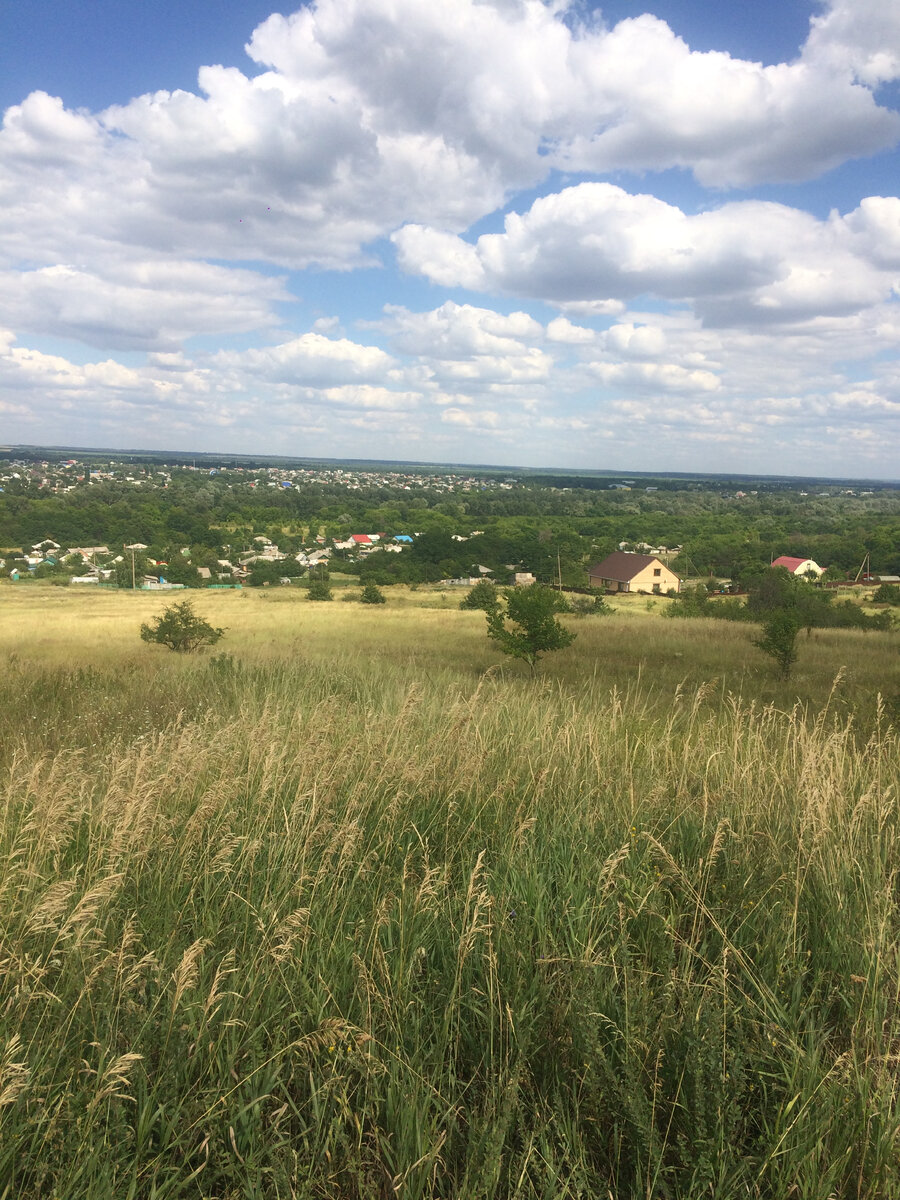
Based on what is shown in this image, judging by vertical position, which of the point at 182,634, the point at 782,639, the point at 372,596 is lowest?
the point at 372,596

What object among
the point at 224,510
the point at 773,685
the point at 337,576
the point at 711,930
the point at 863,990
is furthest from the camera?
the point at 224,510

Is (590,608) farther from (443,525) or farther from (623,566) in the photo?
(443,525)

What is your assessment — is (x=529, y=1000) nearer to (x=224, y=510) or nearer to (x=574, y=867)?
(x=574, y=867)

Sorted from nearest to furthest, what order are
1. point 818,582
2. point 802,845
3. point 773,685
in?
point 802,845 → point 773,685 → point 818,582

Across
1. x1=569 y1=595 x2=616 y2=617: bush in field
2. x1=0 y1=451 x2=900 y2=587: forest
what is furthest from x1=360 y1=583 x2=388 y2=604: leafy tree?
x1=569 y1=595 x2=616 y2=617: bush in field

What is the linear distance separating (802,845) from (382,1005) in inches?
79.1

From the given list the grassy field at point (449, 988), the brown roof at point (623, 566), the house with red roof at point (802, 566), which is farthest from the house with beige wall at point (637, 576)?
the grassy field at point (449, 988)

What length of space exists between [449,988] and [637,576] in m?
61.4

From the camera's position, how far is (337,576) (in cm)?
6462

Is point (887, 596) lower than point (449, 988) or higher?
lower

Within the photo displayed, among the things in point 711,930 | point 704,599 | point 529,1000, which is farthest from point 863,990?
point 704,599

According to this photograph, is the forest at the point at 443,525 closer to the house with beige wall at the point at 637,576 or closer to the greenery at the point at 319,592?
the house with beige wall at the point at 637,576

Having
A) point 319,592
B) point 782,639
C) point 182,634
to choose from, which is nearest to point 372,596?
point 319,592

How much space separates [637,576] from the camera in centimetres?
6134
